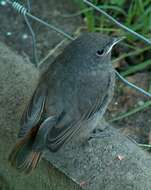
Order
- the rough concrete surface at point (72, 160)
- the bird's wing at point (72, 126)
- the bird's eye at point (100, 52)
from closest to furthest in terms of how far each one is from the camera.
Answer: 1. the bird's wing at point (72, 126)
2. the rough concrete surface at point (72, 160)
3. the bird's eye at point (100, 52)

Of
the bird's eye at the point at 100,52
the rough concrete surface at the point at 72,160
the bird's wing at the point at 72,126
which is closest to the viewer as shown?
the bird's wing at the point at 72,126

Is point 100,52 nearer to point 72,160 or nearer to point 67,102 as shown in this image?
point 67,102

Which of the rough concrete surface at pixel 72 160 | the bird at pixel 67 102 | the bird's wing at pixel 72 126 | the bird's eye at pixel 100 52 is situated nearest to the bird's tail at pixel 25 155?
the bird at pixel 67 102

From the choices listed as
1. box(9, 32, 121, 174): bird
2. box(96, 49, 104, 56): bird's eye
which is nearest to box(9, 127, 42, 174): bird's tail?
box(9, 32, 121, 174): bird

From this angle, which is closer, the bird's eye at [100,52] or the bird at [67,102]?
the bird at [67,102]

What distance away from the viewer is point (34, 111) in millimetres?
3830

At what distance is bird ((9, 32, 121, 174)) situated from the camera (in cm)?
373

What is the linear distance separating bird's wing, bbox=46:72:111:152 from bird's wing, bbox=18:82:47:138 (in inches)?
5.6

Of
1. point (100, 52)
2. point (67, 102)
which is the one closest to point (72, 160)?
point (67, 102)

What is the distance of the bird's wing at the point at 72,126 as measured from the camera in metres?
3.68

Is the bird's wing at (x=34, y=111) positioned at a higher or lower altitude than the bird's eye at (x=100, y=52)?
higher

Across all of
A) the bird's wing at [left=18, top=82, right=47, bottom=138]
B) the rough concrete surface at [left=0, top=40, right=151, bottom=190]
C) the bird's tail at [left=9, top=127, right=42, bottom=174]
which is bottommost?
the rough concrete surface at [left=0, top=40, right=151, bottom=190]

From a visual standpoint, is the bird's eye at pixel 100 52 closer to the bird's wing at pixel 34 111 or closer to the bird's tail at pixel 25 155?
the bird's wing at pixel 34 111

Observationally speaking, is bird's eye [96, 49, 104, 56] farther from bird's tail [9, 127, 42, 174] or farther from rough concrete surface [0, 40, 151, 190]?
bird's tail [9, 127, 42, 174]
